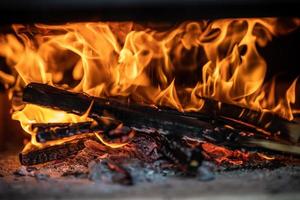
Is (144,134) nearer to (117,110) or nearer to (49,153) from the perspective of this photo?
(117,110)

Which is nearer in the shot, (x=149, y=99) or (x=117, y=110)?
(x=117, y=110)

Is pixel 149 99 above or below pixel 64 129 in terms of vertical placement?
above

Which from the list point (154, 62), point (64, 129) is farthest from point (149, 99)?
point (64, 129)

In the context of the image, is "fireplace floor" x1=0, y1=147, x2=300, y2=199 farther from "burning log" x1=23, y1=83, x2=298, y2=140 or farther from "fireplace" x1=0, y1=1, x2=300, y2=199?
"burning log" x1=23, y1=83, x2=298, y2=140

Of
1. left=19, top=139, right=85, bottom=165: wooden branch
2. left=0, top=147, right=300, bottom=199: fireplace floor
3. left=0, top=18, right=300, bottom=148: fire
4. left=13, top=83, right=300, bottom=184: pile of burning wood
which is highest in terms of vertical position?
left=0, top=18, right=300, bottom=148: fire

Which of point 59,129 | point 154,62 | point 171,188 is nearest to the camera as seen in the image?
point 171,188

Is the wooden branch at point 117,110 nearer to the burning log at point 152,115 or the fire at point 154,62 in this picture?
the burning log at point 152,115

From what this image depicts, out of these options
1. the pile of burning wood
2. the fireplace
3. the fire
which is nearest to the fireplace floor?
the fireplace
